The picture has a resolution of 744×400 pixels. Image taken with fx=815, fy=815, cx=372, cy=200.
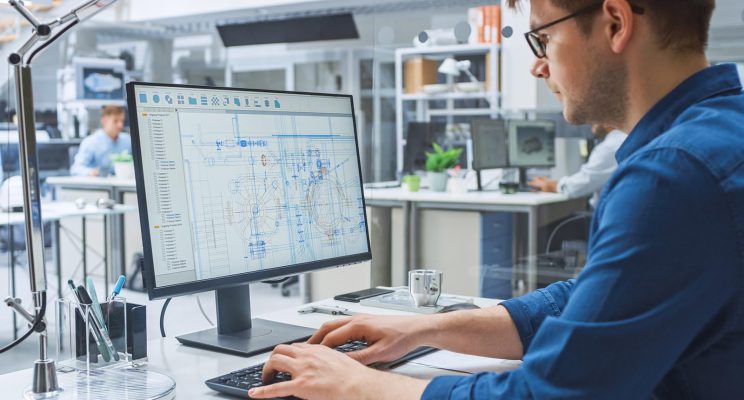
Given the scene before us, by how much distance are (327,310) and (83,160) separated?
5196mm

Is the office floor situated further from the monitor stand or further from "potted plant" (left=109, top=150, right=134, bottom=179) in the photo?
the monitor stand

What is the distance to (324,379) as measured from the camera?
41.0 inches

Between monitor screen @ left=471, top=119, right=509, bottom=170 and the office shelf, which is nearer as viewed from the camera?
the office shelf

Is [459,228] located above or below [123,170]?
below

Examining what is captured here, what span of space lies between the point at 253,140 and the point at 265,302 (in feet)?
13.2

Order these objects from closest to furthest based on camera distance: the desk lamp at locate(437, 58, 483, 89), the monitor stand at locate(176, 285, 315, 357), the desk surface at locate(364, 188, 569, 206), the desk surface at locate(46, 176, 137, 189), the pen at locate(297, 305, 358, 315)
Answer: the monitor stand at locate(176, 285, 315, 357), the pen at locate(297, 305, 358, 315), the desk surface at locate(364, 188, 569, 206), the desk lamp at locate(437, 58, 483, 89), the desk surface at locate(46, 176, 137, 189)

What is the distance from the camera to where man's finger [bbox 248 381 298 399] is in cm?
106

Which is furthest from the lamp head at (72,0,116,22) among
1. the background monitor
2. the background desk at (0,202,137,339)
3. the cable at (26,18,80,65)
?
the background monitor

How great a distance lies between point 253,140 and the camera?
144cm

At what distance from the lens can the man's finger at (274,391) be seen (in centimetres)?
106

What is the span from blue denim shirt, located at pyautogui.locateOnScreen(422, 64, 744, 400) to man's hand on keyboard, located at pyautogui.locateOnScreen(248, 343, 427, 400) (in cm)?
19

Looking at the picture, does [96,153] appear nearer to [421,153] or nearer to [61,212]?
[61,212]

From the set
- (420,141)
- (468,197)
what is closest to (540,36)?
(468,197)

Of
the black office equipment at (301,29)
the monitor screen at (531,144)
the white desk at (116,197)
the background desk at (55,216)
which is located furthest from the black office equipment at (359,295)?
the white desk at (116,197)
